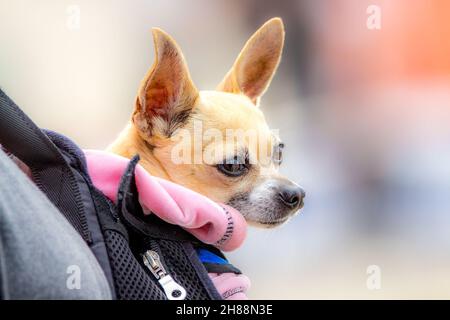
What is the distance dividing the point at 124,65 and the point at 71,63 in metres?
0.14

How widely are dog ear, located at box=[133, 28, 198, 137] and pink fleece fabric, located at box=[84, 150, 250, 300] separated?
213 mm

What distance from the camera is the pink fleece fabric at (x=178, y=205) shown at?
52 cm

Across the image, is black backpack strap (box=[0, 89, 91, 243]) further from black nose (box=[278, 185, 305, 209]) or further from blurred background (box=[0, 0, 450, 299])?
blurred background (box=[0, 0, 450, 299])

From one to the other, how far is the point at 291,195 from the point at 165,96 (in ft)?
0.80

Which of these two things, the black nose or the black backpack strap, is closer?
the black backpack strap

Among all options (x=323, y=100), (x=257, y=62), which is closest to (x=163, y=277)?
(x=257, y=62)

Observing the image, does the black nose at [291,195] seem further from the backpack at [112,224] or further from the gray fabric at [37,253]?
the gray fabric at [37,253]

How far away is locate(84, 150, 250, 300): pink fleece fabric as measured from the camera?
1.72 ft

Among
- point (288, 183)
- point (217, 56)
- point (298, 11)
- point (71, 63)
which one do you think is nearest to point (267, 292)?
point (288, 183)

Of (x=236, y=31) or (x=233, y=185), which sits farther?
(x=236, y=31)

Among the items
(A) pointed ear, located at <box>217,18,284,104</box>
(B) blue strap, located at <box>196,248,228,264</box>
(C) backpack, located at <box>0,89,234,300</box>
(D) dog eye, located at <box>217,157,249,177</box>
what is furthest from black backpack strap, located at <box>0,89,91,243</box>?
(A) pointed ear, located at <box>217,18,284,104</box>

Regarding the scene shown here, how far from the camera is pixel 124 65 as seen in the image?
1.40 metres

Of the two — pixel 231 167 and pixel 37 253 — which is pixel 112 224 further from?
pixel 231 167
